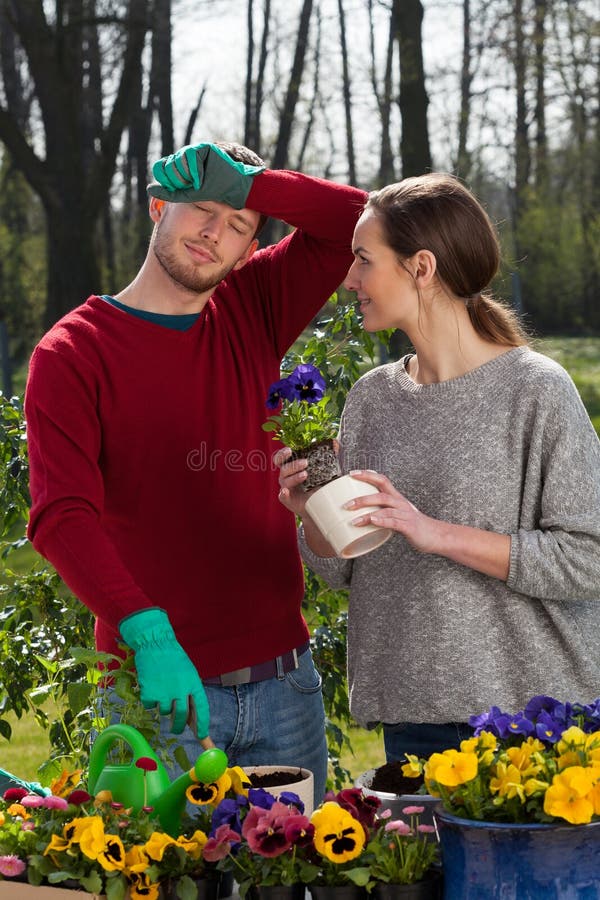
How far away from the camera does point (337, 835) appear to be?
1261 millimetres

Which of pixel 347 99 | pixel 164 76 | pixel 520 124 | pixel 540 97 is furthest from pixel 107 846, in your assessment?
pixel 520 124

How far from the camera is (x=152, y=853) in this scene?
1302mm

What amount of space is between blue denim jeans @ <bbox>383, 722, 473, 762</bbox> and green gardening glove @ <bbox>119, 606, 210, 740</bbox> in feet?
1.33

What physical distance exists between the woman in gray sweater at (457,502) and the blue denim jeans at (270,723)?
119 millimetres

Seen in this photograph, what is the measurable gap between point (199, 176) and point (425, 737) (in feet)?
3.31

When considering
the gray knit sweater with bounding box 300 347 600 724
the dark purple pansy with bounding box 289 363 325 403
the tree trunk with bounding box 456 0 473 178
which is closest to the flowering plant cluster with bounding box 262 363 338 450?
the dark purple pansy with bounding box 289 363 325 403

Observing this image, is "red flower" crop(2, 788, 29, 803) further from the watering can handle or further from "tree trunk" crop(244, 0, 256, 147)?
"tree trunk" crop(244, 0, 256, 147)

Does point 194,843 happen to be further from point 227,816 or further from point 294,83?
point 294,83

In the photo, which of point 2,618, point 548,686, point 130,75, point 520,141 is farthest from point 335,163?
point 548,686

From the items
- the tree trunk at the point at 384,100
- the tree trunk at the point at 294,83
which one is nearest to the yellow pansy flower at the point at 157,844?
the tree trunk at the point at 294,83

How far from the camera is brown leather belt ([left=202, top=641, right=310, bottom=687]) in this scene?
1965 mm

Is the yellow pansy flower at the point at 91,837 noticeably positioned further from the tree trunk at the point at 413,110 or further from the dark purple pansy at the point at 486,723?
the tree trunk at the point at 413,110

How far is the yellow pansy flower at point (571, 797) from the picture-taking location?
3.79ft

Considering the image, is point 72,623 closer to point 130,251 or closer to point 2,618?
point 2,618
